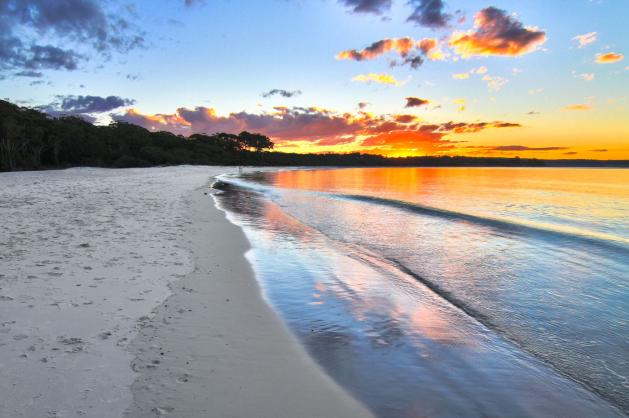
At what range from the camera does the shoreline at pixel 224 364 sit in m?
3.50

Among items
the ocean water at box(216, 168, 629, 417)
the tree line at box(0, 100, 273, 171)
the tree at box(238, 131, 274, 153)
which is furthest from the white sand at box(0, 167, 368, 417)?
the tree at box(238, 131, 274, 153)

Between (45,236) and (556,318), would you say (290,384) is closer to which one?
(556,318)

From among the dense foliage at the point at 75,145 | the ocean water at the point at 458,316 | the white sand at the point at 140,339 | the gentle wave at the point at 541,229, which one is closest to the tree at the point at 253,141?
the dense foliage at the point at 75,145

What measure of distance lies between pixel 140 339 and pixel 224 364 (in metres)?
1.15

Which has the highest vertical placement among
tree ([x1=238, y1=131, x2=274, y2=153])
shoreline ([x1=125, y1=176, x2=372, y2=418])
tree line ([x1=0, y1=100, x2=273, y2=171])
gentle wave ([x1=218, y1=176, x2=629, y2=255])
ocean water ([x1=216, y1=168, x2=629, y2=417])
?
tree ([x1=238, y1=131, x2=274, y2=153])

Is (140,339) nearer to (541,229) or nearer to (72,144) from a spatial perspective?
(541,229)

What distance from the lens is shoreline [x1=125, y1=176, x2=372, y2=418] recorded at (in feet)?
11.5

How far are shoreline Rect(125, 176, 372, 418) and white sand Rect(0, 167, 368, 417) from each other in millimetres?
13

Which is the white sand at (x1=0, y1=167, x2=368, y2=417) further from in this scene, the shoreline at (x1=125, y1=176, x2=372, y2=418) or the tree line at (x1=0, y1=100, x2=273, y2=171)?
→ the tree line at (x1=0, y1=100, x2=273, y2=171)

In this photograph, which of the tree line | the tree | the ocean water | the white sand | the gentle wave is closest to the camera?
the white sand

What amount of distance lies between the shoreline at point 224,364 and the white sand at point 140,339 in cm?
1

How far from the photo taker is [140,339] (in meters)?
4.57

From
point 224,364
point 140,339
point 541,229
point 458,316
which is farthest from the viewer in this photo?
point 541,229

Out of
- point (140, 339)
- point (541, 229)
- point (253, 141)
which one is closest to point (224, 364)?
point (140, 339)
